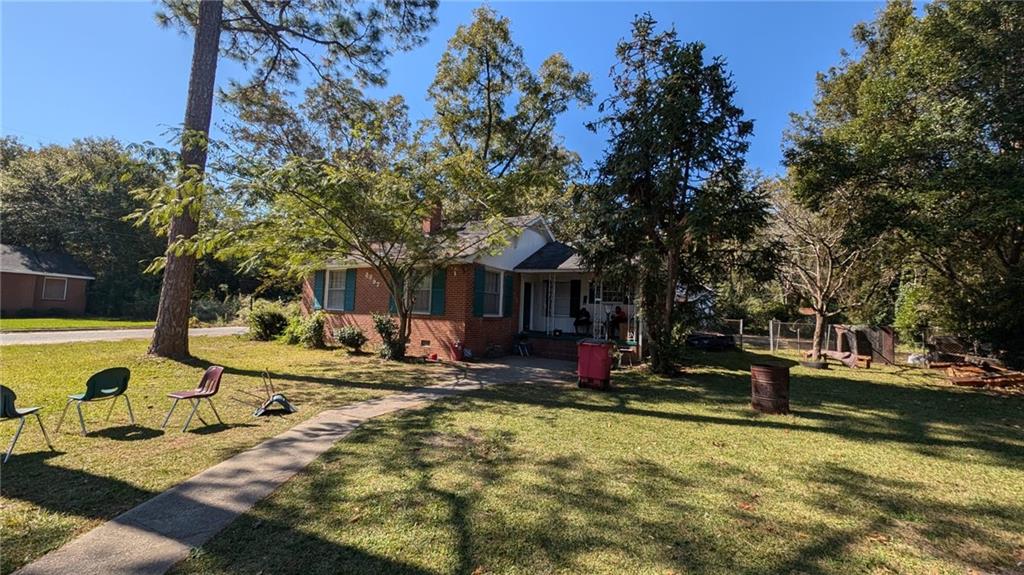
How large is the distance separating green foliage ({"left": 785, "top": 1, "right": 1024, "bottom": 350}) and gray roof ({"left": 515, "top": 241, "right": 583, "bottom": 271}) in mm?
6799

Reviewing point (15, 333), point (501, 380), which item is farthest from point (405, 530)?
point (15, 333)

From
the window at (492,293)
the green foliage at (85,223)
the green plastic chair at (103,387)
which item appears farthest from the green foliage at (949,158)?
the green foliage at (85,223)

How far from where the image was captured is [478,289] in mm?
13711

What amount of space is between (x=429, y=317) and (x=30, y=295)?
2618cm

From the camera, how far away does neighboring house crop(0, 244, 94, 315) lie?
23234 millimetres

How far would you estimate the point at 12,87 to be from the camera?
8.97 metres

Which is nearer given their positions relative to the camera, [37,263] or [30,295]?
[30,295]

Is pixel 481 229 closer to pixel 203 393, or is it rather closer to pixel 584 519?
pixel 203 393

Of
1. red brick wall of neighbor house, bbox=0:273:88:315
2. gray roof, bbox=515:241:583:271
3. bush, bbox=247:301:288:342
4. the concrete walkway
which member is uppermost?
gray roof, bbox=515:241:583:271

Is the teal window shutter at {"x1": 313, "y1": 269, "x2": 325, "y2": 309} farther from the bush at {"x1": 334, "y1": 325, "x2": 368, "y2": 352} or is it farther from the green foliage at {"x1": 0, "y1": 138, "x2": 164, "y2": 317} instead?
the green foliage at {"x1": 0, "y1": 138, "x2": 164, "y2": 317}

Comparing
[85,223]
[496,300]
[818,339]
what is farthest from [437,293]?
[85,223]

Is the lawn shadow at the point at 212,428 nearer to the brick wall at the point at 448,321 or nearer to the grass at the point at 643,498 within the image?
the grass at the point at 643,498

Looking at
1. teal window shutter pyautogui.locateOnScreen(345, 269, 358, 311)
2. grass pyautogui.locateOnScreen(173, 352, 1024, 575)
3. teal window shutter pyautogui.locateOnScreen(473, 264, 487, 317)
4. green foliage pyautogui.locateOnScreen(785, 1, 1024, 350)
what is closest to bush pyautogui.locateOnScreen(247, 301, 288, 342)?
teal window shutter pyautogui.locateOnScreen(345, 269, 358, 311)

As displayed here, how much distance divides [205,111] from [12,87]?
3261mm
